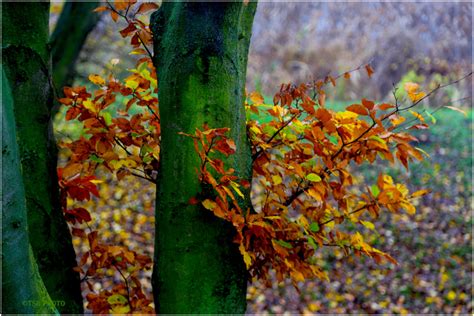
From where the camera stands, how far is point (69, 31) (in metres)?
3.92

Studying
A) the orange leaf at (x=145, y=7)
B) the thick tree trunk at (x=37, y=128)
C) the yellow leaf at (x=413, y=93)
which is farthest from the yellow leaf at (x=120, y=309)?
the yellow leaf at (x=413, y=93)

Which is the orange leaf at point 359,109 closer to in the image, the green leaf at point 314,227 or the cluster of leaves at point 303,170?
the cluster of leaves at point 303,170

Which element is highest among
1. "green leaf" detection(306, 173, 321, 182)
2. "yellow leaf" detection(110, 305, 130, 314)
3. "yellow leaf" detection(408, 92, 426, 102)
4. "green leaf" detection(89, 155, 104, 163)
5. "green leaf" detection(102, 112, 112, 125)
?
"yellow leaf" detection(408, 92, 426, 102)

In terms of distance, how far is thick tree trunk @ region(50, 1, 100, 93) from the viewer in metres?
3.83

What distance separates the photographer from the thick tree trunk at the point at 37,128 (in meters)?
1.45

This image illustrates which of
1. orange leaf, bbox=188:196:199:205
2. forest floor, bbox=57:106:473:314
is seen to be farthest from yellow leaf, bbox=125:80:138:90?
forest floor, bbox=57:106:473:314

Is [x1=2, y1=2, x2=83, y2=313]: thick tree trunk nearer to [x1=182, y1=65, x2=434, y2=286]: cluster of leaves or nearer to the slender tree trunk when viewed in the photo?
the slender tree trunk

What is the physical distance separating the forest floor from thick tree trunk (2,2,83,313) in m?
2.62

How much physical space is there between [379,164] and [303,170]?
582 centimetres

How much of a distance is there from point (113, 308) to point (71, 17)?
295 cm

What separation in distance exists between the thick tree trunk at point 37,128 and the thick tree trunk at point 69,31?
2405mm

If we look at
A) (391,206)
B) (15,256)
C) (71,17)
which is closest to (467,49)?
(71,17)

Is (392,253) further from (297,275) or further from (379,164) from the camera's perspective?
(297,275)

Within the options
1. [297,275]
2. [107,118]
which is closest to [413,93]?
[297,275]
